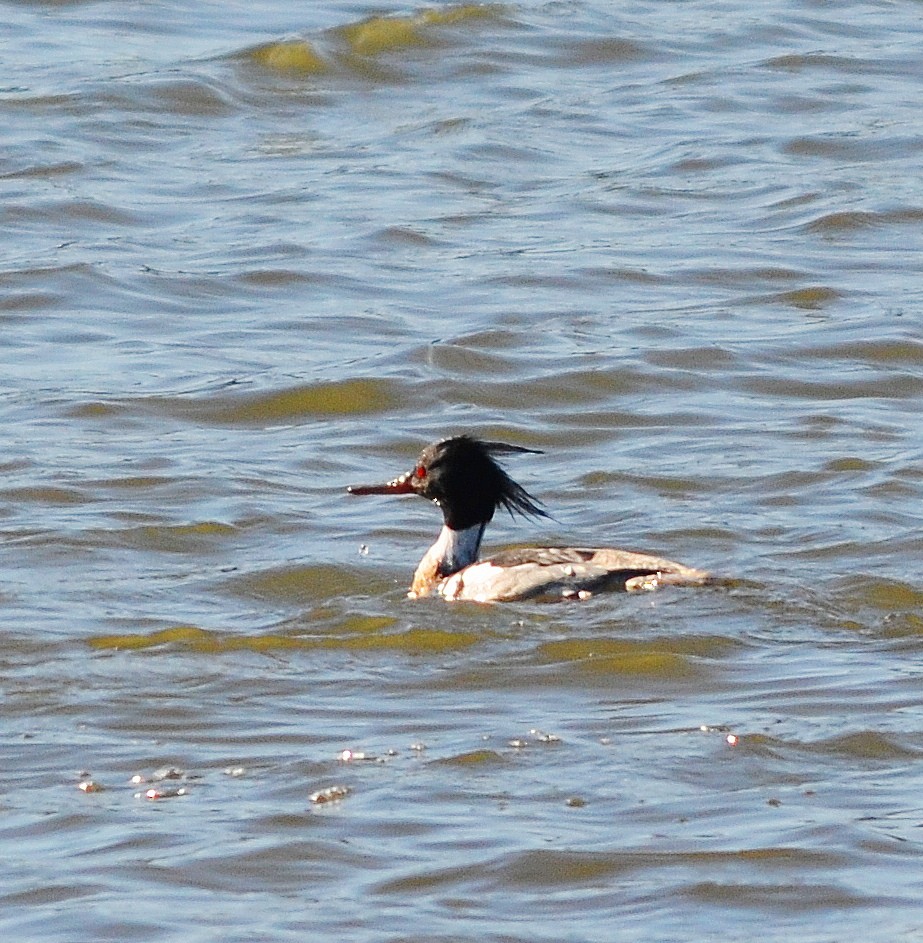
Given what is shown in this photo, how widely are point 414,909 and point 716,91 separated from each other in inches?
616

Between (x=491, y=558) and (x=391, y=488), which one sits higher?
(x=391, y=488)

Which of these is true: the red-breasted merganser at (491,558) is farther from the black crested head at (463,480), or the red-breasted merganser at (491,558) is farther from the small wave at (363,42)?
the small wave at (363,42)

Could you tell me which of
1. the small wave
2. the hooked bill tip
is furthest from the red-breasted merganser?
the small wave

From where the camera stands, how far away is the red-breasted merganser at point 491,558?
403 inches

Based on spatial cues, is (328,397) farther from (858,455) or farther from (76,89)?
(76,89)

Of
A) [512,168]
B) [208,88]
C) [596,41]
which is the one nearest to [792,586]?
[512,168]

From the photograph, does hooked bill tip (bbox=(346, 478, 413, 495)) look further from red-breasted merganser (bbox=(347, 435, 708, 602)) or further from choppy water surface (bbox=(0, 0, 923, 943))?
choppy water surface (bbox=(0, 0, 923, 943))

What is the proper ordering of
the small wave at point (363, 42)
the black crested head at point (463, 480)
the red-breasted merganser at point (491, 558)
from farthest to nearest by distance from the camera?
the small wave at point (363, 42), the black crested head at point (463, 480), the red-breasted merganser at point (491, 558)

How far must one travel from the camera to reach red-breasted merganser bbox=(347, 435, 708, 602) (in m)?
10.2

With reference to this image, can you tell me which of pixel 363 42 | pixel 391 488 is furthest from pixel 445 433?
pixel 363 42

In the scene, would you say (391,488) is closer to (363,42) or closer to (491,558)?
(491,558)

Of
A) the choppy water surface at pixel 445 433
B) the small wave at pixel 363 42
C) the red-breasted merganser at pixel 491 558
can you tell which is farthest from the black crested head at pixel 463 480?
the small wave at pixel 363 42

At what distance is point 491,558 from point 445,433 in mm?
2114

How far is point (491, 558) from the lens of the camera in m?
11.2
